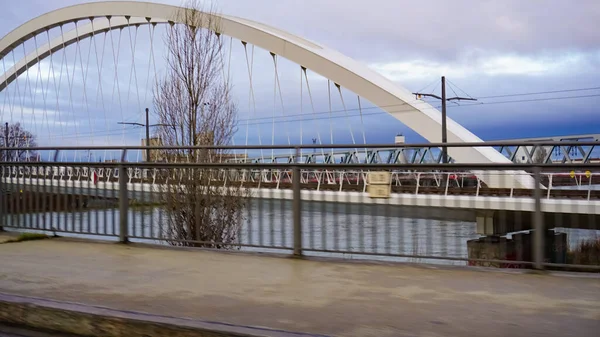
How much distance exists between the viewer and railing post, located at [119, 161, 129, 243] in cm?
818

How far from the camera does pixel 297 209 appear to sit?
6953mm

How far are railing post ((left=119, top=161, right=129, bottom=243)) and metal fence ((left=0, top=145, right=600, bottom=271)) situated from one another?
0.01 m

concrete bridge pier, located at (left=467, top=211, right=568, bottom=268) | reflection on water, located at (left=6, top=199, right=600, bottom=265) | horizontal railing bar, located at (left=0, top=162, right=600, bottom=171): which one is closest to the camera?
horizontal railing bar, located at (left=0, top=162, right=600, bottom=171)

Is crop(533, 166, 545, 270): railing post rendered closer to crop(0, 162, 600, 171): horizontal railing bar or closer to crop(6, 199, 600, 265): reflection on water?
crop(0, 162, 600, 171): horizontal railing bar

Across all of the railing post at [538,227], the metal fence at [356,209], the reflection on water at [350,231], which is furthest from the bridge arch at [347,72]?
the railing post at [538,227]

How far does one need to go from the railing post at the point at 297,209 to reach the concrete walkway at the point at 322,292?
0.83 feet

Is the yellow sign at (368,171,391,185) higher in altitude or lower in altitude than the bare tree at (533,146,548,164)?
lower

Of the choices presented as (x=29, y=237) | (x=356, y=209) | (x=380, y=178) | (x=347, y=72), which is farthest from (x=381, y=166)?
(x=347, y=72)

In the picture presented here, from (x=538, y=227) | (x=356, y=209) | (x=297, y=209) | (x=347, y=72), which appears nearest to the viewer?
(x=538, y=227)

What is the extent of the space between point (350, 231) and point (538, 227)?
6.23 ft

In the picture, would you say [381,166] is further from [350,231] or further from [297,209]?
[297,209]

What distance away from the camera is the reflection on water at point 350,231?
20.8 ft

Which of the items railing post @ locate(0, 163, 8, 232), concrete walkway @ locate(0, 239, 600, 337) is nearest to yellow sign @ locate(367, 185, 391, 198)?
concrete walkway @ locate(0, 239, 600, 337)

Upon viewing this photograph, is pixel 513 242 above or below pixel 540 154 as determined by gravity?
below
